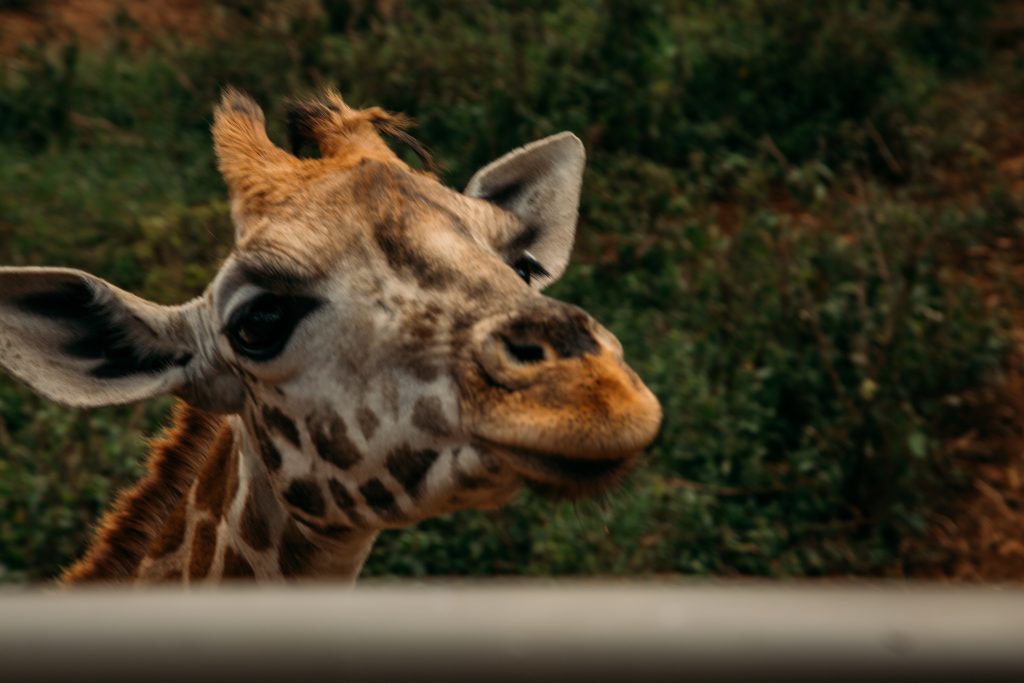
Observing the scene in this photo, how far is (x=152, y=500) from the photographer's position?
418 cm

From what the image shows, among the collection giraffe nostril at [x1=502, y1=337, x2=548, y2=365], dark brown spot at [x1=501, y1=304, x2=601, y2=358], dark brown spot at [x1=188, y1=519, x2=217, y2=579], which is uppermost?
dark brown spot at [x1=501, y1=304, x2=601, y2=358]

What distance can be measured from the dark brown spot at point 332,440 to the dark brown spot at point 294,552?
32 cm

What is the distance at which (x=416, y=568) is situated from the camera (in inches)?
226

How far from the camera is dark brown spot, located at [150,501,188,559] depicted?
4.03m

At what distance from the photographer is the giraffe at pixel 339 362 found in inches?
120

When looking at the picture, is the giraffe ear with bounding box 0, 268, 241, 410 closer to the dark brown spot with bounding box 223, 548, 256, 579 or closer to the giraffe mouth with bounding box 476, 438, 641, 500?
the dark brown spot with bounding box 223, 548, 256, 579

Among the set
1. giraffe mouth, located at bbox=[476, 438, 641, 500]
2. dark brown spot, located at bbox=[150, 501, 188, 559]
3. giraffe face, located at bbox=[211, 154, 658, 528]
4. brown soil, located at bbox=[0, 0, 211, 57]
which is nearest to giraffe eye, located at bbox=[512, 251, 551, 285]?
giraffe face, located at bbox=[211, 154, 658, 528]

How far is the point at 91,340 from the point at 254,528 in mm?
624

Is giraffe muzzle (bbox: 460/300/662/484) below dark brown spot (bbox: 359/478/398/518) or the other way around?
the other way around

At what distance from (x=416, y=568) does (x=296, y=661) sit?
456 cm

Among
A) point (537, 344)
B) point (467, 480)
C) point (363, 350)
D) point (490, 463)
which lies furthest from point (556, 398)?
point (363, 350)

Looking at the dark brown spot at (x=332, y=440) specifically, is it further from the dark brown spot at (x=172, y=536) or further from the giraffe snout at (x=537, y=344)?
the dark brown spot at (x=172, y=536)

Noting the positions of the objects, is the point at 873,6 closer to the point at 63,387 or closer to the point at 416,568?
the point at 416,568

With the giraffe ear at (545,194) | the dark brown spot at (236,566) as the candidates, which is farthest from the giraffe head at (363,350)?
the giraffe ear at (545,194)
